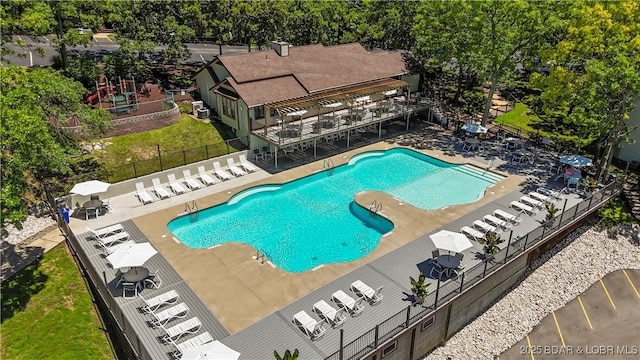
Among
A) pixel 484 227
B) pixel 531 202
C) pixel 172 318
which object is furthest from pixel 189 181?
pixel 531 202

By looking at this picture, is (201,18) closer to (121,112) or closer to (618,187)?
(121,112)

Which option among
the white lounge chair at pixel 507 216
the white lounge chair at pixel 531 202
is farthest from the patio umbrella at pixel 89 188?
the white lounge chair at pixel 531 202

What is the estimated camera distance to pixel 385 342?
17609 millimetres

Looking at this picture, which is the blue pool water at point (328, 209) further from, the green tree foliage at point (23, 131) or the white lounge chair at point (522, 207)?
the green tree foliage at point (23, 131)

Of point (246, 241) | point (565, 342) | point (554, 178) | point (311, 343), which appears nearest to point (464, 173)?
point (554, 178)

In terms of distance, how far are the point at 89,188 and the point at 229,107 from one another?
A: 43.3 feet

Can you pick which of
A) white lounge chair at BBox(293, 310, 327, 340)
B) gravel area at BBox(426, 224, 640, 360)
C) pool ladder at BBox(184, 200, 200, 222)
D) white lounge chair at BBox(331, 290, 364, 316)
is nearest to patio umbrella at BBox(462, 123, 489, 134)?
gravel area at BBox(426, 224, 640, 360)

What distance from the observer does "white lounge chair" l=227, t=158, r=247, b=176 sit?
32.3m

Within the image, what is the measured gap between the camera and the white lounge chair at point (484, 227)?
82.0 feet

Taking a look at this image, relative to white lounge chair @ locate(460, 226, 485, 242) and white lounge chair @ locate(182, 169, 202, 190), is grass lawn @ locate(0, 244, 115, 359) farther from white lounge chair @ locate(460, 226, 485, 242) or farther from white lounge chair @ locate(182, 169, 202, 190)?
white lounge chair @ locate(460, 226, 485, 242)

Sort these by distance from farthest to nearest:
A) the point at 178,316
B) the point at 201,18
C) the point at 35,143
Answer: the point at 201,18
the point at 35,143
the point at 178,316

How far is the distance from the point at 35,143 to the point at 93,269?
21.4 feet

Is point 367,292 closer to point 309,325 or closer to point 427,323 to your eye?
point 427,323

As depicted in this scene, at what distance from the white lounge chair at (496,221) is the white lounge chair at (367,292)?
940 centimetres
